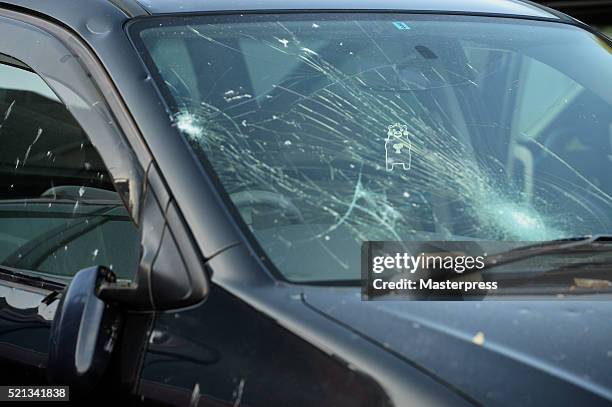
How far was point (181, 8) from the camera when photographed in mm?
2590

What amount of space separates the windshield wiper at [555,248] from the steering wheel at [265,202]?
0.37m

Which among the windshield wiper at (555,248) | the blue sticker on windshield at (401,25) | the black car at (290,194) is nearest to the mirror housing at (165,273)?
the black car at (290,194)

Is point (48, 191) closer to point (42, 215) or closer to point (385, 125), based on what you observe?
point (42, 215)

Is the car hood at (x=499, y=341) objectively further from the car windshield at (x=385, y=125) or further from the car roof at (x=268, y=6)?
the car roof at (x=268, y=6)

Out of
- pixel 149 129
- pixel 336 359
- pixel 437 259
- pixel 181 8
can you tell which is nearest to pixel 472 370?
pixel 336 359

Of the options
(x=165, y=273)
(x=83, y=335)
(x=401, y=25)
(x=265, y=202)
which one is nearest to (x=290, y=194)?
(x=265, y=202)

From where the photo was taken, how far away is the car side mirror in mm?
1958

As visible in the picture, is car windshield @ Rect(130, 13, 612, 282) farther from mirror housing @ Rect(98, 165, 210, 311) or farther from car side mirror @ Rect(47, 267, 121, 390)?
car side mirror @ Rect(47, 267, 121, 390)

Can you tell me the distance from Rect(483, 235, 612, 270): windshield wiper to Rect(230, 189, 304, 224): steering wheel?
37 cm

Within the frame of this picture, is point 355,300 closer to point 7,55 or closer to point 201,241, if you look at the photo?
point 201,241

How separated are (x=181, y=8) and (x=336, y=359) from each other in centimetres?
114

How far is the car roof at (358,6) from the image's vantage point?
261 cm

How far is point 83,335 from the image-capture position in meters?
1.97

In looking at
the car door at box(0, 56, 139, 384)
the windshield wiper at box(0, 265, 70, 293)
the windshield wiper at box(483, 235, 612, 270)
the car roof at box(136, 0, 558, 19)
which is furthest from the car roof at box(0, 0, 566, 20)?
the windshield wiper at box(483, 235, 612, 270)
